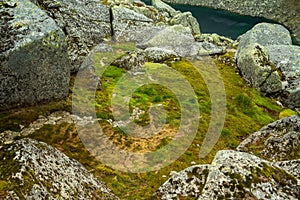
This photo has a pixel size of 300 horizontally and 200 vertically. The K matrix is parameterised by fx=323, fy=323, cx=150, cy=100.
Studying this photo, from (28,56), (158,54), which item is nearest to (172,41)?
(158,54)

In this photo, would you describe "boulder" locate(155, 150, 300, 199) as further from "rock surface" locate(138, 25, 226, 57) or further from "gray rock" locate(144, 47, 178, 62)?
"rock surface" locate(138, 25, 226, 57)

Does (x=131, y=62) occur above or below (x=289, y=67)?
below

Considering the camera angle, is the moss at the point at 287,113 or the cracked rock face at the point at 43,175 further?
the moss at the point at 287,113

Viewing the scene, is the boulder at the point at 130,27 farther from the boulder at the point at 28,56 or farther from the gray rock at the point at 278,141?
the gray rock at the point at 278,141

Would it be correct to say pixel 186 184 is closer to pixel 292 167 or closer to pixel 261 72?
pixel 292 167

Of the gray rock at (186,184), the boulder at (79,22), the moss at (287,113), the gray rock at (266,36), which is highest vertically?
the gray rock at (186,184)

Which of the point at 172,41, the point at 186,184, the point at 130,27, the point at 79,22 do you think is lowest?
the point at 172,41

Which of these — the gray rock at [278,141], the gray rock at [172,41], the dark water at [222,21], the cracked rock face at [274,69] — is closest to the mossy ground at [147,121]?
the cracked rock face at [274,69]

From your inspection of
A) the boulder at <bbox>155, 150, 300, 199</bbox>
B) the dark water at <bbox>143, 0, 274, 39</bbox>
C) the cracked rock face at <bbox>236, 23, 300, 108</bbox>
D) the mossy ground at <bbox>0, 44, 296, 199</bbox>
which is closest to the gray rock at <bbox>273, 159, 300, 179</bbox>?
the boulder at <bbox>155, 150, 300, 199</bbox>
